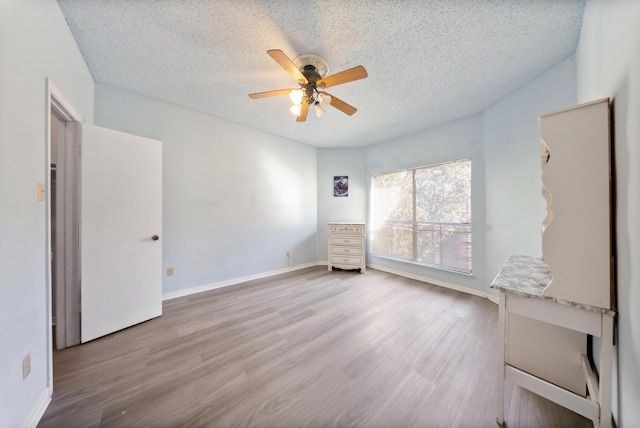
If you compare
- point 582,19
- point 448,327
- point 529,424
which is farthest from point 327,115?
point 529,424

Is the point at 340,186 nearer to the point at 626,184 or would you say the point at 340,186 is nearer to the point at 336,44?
the point at 336,44

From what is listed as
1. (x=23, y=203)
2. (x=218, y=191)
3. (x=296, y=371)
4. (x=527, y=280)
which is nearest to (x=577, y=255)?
(x=527, y=280)

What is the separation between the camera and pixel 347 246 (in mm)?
3943

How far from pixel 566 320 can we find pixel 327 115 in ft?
9.76

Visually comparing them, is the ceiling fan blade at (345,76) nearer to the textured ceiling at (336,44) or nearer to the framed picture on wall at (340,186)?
the textured ceiling at (336,44)

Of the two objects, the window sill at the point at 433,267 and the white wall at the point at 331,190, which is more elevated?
the white wall at the point at 331,190

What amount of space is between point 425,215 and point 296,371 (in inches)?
119

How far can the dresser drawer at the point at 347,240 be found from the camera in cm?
388

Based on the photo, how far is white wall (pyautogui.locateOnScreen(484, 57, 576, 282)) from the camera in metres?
2.01

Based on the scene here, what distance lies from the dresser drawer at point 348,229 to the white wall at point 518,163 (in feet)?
6.17

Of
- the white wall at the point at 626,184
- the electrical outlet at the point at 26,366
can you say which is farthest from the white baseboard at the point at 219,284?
the white wall at the point at 626,184

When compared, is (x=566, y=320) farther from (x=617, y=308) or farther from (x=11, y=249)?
(x=11, y=249)

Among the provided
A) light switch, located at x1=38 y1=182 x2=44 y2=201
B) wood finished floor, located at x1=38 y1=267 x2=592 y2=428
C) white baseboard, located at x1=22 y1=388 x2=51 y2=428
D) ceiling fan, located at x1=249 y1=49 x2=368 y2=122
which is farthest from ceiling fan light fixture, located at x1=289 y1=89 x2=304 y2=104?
white baseboard, located at x1=22 y1=388 x2=51 y2=428

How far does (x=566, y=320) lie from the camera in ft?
3.13
